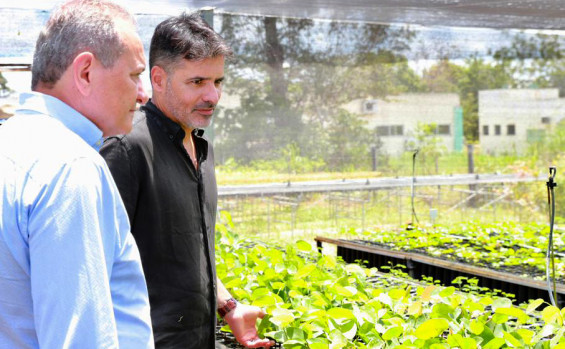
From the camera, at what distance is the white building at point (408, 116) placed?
7.05 metres

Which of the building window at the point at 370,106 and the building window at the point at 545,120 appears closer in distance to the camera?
the building window at the point at 370,106

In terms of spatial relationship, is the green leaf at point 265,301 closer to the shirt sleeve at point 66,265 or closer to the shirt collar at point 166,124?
the shirt collar at point 166,124

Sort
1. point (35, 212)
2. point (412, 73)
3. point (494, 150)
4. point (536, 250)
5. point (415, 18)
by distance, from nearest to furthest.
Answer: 1. point (35, 212)
2. point (536, 250)
3. point (415, 18)
4. point (412, 73)
5. point (494, 150)

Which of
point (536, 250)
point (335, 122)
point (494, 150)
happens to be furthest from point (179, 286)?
point (494, 150)

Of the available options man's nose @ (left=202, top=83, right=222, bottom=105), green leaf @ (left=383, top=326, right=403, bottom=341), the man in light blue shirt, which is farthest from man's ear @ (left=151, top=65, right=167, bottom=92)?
green leaf @ (left=383, top=326, right=403, bottom=341)

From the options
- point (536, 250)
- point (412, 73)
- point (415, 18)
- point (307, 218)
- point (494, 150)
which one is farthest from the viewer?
point (494, 150)

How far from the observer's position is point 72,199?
2.63 feet

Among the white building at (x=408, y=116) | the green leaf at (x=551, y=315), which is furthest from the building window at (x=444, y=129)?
the green leaf at (x=551, y=315)

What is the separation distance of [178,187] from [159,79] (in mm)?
292

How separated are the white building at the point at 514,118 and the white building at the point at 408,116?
15.2 inches

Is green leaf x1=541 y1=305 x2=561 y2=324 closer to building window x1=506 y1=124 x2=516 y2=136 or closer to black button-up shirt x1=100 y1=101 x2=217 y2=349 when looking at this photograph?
black button-up shirt x1=100 y1=101 x2=217 y2=349

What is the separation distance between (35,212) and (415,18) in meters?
4.90

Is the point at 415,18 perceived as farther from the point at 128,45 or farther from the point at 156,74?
the point at 128,45

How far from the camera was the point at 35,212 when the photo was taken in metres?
0.80
